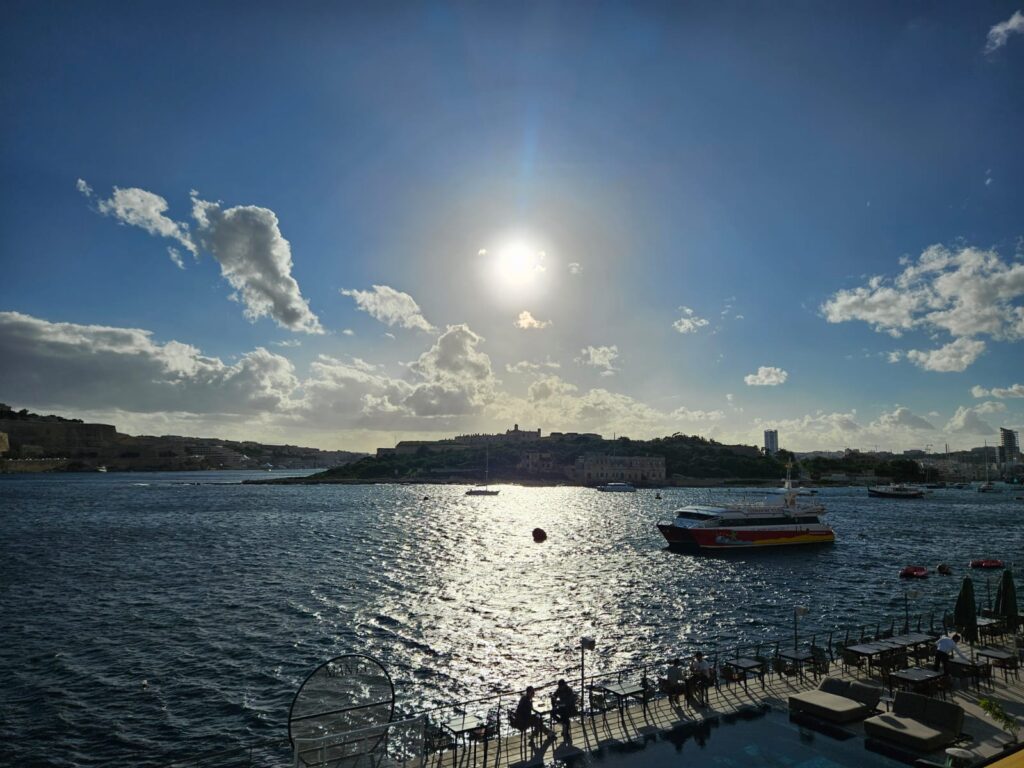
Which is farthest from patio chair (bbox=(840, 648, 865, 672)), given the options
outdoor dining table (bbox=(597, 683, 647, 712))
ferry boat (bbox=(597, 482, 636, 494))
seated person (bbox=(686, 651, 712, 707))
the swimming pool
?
ferry boat (bbox=(597, 482, 636, 494))

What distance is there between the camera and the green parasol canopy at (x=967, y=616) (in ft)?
69.9

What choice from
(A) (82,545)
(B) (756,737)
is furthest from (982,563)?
(A) (82,545)

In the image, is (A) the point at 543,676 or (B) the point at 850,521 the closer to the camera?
(A) the point at 543,676

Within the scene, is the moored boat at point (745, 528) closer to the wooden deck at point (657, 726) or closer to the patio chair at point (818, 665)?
the patio chair at point (818, 665)

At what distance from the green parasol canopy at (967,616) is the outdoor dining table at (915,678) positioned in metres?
5.09

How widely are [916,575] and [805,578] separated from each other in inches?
328

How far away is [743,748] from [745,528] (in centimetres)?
5426

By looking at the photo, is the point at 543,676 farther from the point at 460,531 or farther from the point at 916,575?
the point at 460,531

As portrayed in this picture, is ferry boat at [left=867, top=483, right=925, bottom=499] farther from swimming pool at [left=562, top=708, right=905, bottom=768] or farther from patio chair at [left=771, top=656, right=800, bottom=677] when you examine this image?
swimming pool at [left=562, top=708, right=905, bottom=768]

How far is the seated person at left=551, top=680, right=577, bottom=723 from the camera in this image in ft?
50.7

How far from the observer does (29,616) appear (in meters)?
38.1

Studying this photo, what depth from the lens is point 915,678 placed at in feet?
56.2

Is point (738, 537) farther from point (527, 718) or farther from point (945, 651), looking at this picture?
point (527, 718)

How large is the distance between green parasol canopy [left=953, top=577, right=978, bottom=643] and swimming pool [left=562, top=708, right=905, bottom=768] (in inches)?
404
